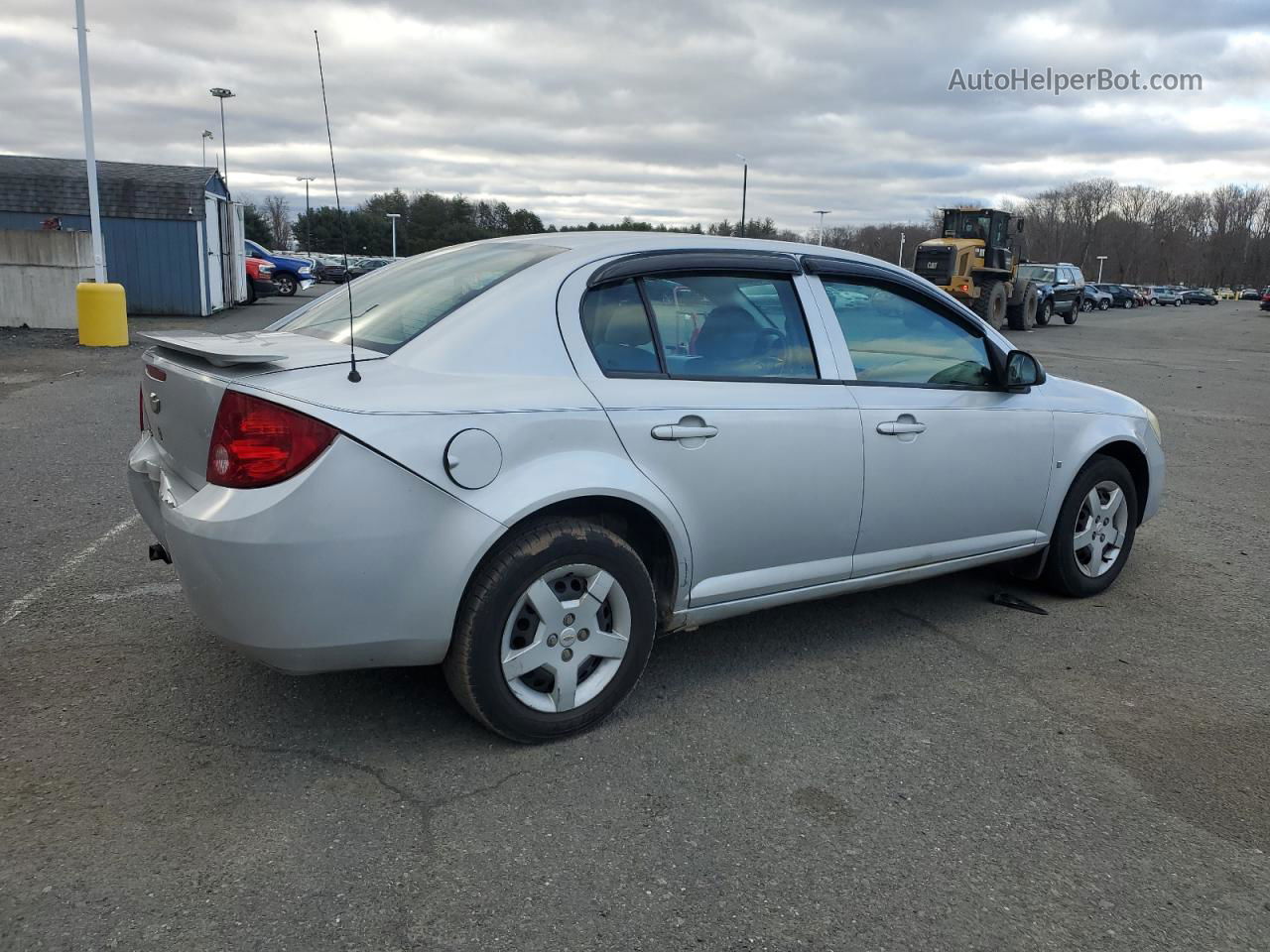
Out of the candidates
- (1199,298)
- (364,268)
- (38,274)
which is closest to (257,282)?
(364,268)

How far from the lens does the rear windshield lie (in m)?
3.35

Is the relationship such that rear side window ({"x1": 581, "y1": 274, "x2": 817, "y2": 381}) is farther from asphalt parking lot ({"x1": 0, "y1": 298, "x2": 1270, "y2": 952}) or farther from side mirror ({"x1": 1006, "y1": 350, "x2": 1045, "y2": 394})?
side mirror ({"x1": 1006, "y1": 350, "x2": 1045, "y2": 394})

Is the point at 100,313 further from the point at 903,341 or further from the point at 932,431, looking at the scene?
the point at 932,431

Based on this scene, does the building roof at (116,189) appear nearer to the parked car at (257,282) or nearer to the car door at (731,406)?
the parked car at (257,282)

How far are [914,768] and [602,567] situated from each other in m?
1.18

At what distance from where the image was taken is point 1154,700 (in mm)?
3807

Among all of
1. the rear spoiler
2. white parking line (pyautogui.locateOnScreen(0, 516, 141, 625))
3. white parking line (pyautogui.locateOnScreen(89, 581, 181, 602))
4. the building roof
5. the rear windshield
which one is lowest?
white parking line (pyautogui.locateOnScreen(89, 581, 181, 602))

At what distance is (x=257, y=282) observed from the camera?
27359 mm

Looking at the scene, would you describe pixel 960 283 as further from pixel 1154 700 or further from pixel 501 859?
pixel 501 859

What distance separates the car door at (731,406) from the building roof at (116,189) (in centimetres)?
2221

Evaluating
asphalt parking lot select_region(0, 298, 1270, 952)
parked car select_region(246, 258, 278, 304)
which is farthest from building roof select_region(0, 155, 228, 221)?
asphalt parking lot select_region(0, 298, 1270, 952)

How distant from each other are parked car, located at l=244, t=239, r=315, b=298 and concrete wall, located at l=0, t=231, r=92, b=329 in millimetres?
12469

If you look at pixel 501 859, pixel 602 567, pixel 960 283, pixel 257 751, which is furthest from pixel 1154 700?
pixel 960 283

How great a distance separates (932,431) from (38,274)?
19.4 meters
